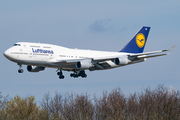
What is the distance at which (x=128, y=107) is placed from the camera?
197 ft

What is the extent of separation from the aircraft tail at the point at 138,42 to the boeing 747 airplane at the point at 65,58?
97.4 inches

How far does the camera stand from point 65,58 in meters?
57.6

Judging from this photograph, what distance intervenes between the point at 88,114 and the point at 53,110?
28.0 ft

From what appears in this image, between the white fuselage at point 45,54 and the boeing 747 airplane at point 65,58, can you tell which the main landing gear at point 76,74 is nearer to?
the boeing 747 airplane at point 65,58

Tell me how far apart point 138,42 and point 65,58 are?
19.3m

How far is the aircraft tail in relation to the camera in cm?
6862

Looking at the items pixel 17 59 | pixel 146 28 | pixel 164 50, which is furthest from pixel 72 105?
pixel 146 28

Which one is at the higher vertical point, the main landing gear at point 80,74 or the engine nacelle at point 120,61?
the engine nacelle at point 120,61

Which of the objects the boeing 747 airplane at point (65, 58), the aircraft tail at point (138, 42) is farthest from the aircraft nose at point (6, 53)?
the aircraft tail at point (138, 42)

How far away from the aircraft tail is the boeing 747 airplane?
2474 mm

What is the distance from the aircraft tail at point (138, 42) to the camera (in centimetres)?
6862

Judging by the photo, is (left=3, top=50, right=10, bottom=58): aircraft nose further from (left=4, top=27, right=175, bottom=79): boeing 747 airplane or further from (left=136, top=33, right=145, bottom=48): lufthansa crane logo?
(left=136, top=33, right=145, bottom=48): lufthansa crane logo

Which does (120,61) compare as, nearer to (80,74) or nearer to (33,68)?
(80,74)

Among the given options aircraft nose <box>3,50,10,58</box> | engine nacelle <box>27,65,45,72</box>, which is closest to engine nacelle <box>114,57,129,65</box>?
engine nacelle <box>27,65,45,72</box>
